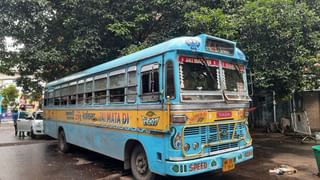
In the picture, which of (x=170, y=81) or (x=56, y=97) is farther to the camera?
(x=56, y=97)

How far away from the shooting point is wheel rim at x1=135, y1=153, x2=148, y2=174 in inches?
252

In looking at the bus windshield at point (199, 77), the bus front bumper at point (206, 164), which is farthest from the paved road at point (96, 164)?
the bus windshield at point (199, 77)

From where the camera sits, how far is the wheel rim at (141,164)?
6399 mm

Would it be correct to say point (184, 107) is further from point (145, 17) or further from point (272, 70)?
point (145, 17)

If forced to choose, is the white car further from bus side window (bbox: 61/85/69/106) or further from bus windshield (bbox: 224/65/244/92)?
bus windshield (bbox: 224/65/244/92)

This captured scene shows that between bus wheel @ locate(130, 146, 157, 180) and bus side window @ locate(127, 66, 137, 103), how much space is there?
1076mm

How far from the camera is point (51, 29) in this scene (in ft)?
43.6

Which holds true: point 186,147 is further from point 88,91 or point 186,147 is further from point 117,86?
point 88,91

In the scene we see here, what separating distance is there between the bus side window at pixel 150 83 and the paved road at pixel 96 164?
2.11 m

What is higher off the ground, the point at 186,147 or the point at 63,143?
the point at 186,147

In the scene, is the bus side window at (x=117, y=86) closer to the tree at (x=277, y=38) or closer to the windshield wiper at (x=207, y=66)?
the windshield wiper at (x=207, y=66)

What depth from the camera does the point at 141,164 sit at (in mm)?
6527

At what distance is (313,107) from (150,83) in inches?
464

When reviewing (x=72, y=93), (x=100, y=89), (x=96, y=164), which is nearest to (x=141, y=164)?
(x=100, y=89)
